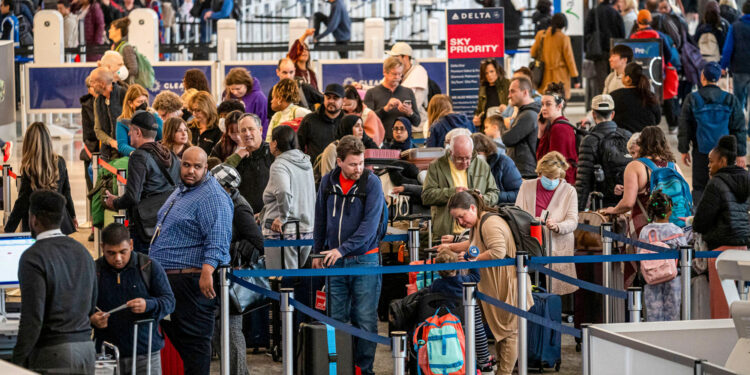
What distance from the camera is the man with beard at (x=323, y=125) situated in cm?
1173

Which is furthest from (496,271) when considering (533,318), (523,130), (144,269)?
(523,130)

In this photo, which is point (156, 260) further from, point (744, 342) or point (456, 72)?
point (456, 72)

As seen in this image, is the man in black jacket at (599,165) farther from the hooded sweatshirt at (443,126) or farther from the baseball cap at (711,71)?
the baseball cap at (711,71)

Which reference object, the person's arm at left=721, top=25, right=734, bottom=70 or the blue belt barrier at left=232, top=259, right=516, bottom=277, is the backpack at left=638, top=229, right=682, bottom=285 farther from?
the person's arm at left=721, top=25, right=734, bottom=70

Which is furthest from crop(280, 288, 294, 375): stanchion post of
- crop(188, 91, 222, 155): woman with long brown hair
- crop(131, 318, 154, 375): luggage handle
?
crop(188, 91, 222, 155): woman with long brown hair

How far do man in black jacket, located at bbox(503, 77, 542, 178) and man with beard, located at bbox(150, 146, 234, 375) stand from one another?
15.8ft

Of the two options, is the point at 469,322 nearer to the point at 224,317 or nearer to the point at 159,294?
the point at 224,317

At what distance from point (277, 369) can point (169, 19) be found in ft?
49.1

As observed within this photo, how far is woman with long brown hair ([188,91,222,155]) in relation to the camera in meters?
11.6

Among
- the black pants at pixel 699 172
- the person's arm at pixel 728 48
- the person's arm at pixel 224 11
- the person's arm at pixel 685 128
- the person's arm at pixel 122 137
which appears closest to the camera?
the person's arm at pixel 122 137

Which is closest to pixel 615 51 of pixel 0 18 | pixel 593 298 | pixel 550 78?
pixel 550 78

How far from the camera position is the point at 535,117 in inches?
493

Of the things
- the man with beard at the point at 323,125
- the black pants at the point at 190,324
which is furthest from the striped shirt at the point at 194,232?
the man with beard at the point at 323,125

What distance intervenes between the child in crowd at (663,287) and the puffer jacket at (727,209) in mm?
203
